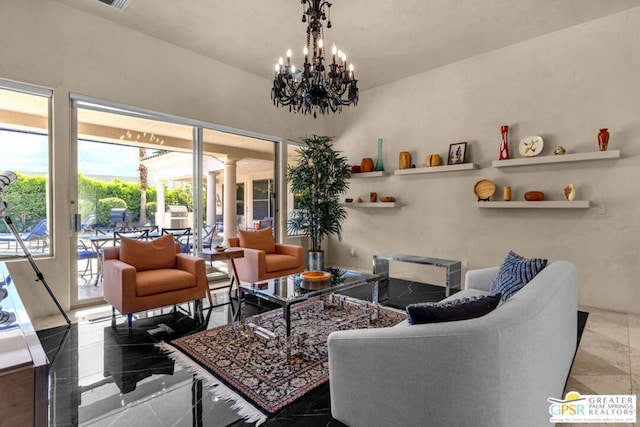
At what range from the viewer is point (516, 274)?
2238mm

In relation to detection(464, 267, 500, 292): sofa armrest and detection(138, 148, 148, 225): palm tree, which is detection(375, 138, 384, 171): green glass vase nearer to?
detection(464, 267, 500, 292): sofa armrest

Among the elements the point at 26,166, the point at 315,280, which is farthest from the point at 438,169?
the point at 26,166

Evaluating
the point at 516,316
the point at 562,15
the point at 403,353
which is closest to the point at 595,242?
the point at 562,15

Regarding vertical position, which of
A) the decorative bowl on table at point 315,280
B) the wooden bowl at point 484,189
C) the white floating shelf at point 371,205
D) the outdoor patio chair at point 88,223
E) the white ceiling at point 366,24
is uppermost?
the white ceiling at point 366,24

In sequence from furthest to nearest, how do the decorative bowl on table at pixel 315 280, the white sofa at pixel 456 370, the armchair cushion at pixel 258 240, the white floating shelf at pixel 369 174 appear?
1. the white floating shelf at pixel 369 174
2. the armchair cushion at pixel 258 240
3. the decorative bowl on table at pixel 315 280
4. the white sofa at pixel 456 370

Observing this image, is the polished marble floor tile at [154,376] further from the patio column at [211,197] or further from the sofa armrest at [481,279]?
the patio column at [211,197]

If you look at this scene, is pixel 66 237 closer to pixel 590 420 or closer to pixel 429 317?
pixel 429 317

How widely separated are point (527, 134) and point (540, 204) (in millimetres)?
980

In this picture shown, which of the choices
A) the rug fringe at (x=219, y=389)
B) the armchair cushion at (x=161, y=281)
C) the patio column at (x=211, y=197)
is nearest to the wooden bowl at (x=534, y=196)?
the rug fringe at (x=219, y=389)

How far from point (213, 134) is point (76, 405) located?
3.95 metres

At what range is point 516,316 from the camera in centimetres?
128

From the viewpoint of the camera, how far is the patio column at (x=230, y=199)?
531 centimetres
